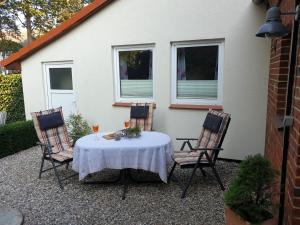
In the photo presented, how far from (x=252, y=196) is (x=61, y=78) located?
6.11 meters

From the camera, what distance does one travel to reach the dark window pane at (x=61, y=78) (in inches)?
272

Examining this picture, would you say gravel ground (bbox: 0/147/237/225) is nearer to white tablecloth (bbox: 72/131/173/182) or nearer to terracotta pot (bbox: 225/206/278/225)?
white tablecloth (bbox: 72/131/173/182)

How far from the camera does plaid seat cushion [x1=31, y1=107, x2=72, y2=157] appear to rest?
4.68 metres

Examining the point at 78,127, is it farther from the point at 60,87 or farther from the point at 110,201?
the point at 110,201

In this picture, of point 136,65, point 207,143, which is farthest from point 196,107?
point 136,65

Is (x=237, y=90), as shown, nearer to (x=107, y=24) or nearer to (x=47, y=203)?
(x=107, y=24)

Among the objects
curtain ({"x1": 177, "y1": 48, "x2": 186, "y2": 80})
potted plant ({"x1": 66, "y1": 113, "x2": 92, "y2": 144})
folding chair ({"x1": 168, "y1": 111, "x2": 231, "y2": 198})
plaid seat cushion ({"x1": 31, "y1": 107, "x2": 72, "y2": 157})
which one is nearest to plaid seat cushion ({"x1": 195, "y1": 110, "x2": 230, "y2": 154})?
folding chair ({"x1": 168, "y1": 111, "x2": 231, "y2": 198})

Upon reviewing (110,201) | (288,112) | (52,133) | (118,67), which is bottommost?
(110,201)

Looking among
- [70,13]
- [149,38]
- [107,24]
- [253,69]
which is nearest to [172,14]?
[149,38]

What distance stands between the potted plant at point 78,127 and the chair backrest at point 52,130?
4.03 feet

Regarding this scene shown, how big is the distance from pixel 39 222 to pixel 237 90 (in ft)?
12.8

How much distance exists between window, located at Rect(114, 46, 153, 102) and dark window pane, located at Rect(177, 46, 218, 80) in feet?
2.36

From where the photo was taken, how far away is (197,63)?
17.4ft

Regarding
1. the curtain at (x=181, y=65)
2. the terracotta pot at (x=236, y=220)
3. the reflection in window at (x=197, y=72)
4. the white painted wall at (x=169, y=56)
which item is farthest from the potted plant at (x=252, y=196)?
the curtain at (x=181, y=65)
